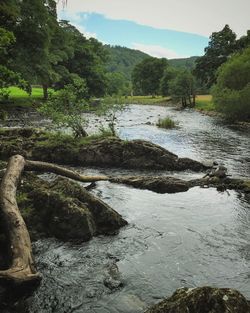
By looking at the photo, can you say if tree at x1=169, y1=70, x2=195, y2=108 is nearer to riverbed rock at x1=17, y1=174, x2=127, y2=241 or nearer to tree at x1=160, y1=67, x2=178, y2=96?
tree at x1=160, y1=67, x2=178, y2=96

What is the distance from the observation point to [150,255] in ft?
38.5

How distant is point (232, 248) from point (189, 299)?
6503 mm

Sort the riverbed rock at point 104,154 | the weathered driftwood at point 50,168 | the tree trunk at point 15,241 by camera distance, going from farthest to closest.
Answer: the riverbed rock at point 104,154, the weathered driftwood at point 50,168, the tree trunk at point 15,241

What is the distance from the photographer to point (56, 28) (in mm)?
68250

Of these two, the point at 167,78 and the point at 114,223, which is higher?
the point at 167,78

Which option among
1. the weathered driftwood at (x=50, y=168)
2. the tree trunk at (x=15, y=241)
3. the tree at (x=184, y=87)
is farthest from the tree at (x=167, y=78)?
the tree trunk at (x=15, y=241)

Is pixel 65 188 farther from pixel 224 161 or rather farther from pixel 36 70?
pixel 36 70

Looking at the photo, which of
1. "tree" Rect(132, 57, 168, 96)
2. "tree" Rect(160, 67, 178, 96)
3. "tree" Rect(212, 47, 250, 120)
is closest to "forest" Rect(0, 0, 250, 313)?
"tree" Rect(212, 47, 250, 120)

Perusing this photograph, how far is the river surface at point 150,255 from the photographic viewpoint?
30.2 feet

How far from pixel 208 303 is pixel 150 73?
14606 centimetres

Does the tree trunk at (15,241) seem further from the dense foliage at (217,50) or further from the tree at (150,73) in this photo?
the tree at (150,73)

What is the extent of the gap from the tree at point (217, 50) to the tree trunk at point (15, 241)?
9886 cm

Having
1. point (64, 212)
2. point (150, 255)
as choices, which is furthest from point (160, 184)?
point (64, 212)

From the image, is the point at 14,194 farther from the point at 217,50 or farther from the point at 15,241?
the point at 217,50
